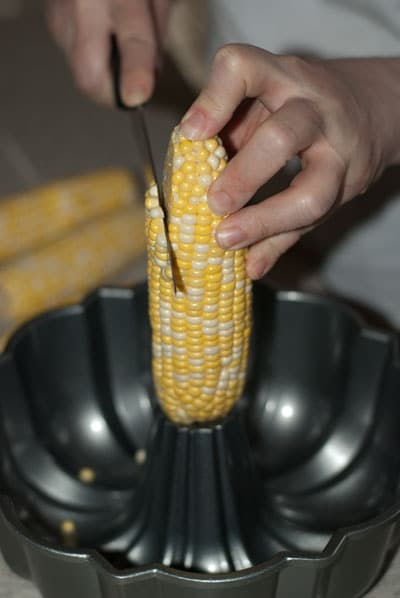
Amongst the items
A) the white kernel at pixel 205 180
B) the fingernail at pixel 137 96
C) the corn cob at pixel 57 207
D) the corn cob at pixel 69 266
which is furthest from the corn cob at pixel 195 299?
the corn cob at pixel 57 207

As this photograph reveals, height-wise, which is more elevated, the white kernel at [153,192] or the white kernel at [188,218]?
the white kernel at [153,192]

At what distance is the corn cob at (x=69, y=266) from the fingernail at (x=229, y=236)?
0.43 meters

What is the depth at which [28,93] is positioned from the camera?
4.99 ft

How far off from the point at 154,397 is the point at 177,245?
0.24 metres

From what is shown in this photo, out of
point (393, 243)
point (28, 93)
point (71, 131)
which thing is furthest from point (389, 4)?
point (28, 93)

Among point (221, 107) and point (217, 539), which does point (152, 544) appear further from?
point (221, 107)

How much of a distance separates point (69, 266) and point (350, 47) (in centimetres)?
42

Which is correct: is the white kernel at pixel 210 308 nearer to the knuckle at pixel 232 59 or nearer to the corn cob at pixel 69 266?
the knuckle at pixel 232 59

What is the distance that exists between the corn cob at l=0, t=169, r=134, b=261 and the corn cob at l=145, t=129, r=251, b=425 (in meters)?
0.46

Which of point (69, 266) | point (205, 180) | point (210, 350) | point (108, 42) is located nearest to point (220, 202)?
point (205, 180)

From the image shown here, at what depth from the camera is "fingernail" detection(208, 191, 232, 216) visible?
0.52m

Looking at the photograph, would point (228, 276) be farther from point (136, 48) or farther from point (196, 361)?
point (136, 48)

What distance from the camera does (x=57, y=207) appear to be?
42.6 inches

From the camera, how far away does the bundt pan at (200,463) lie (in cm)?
54
